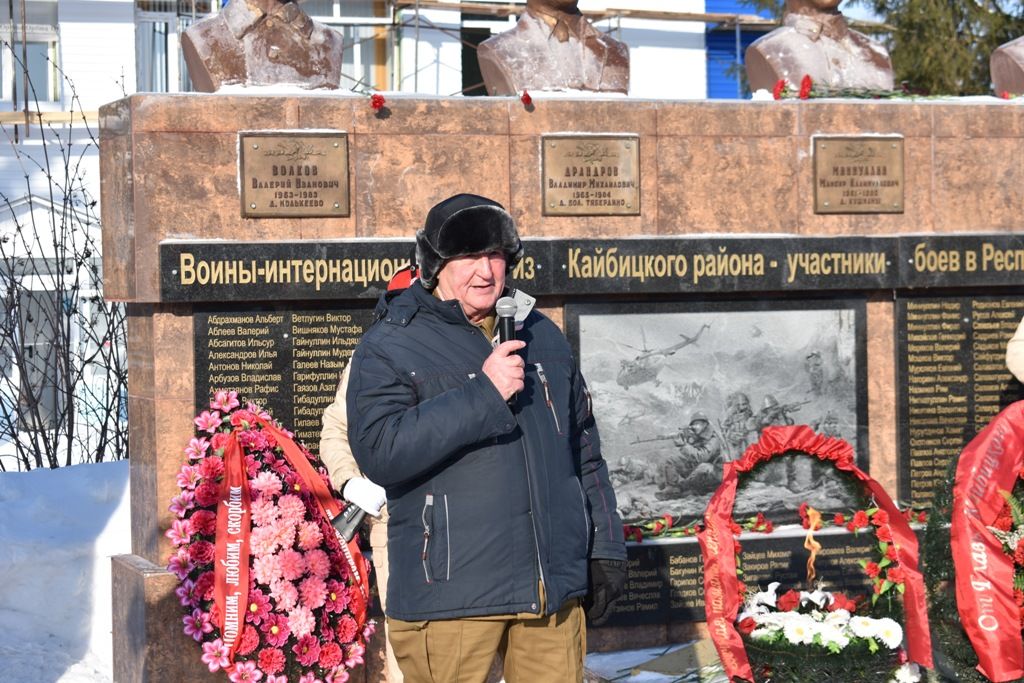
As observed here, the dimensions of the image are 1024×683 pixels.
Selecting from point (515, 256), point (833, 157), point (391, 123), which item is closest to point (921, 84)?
point (833, 157)

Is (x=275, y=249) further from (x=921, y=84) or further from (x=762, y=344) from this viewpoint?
(x=921, y=84)

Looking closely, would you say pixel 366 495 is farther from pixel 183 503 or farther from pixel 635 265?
pixel 635 265

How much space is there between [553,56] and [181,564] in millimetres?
2959

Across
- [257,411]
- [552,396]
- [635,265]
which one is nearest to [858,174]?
[635,265]

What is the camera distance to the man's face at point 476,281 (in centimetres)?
396

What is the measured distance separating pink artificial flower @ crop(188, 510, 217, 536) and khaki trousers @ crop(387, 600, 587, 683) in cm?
249

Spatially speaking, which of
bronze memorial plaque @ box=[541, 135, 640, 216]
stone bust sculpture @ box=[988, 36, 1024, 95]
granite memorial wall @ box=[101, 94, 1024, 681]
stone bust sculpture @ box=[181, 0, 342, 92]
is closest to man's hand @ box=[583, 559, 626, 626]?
granite memorial wall @ box=[101, 94, 1024, 681]

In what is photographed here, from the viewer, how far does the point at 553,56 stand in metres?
7.35

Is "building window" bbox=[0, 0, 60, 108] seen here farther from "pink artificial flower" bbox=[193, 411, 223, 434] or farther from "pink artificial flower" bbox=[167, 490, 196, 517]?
"pink artificial flower" bbox=[167, 490, 196, 517]

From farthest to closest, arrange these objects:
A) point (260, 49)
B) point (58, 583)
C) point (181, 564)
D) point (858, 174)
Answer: point (58, 583) < point (858, 174) < point (260, 49) < point (181, 564)

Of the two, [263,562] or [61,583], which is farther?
[61,583]

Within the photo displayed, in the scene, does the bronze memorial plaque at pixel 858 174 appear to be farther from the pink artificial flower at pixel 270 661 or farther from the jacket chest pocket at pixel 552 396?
the jacket chest pocket at pixel 552 396

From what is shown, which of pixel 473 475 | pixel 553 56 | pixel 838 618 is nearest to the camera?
pixel 473 475

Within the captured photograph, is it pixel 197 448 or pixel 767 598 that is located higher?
pixel 197 448
